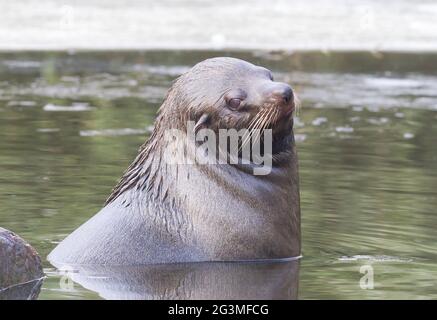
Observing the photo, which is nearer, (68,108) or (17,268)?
(17,268)

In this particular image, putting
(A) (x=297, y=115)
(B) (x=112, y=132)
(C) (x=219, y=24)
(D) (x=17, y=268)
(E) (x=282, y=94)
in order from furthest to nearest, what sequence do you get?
(C) (x=219, y=24) < (B) (x=112, y=132) < (A) (x=297, y=115) < (E) (x=282, y=94) < (D) (x=17, y=268)

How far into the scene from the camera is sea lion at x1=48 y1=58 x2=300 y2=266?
7691 mm

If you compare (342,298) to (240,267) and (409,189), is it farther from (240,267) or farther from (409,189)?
(409,189)

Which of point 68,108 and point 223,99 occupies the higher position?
point 68,108

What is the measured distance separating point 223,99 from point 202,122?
0.62 ft

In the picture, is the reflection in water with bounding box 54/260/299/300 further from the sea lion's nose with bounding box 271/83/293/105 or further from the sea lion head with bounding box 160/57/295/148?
the sea lion's nose with bounding box 271/83/293/105

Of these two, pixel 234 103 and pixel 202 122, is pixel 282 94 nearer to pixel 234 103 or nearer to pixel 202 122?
pixel 234 103

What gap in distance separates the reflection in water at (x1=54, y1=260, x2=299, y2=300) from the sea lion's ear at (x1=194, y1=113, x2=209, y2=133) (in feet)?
2.69

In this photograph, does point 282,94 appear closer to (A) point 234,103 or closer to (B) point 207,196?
(A) point 234,103

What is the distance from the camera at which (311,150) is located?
1256 centimetres

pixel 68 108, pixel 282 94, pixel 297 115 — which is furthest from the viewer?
pixel 68 108

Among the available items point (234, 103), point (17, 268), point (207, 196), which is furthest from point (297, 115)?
point (17, 268)

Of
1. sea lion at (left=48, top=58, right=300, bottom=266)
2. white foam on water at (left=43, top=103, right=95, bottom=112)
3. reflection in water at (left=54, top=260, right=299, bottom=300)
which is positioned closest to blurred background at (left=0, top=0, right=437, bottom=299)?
white foam on water at (left=43, top=103, right=95, bottom=112)

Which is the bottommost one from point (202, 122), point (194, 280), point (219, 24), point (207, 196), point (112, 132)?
point (194, 280)
